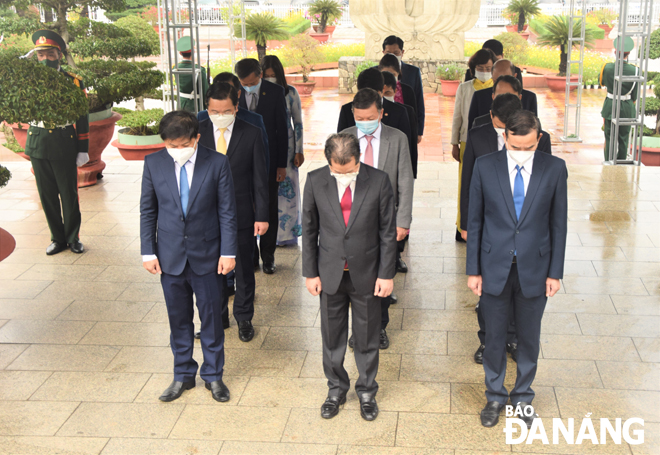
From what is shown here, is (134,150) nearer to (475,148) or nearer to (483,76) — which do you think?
(483,76)

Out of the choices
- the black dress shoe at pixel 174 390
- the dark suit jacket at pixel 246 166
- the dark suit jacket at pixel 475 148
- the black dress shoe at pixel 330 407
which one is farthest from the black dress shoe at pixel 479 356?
the black dress shoe at pixel 174 390

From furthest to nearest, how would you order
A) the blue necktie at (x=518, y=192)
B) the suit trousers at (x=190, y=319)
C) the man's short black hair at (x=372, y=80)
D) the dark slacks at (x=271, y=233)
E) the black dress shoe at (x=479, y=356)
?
the dark slacks at (x=271, y=233), the man's short black hair at (x=372, y=80), the black dress shoe at (x=479, y=356), the suit trousers at (x=190, y=319), the blue necktie at (x=518, y=192)

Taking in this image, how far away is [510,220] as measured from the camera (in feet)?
10.7

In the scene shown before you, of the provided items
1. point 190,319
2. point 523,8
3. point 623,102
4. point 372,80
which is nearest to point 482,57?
point 372,80

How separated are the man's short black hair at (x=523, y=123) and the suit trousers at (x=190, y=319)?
1.63 m

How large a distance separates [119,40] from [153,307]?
4.78 meters

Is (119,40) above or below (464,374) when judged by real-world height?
above

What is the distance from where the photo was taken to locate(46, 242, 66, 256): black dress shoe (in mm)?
5844

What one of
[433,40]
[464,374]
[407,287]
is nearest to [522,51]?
[433,40]

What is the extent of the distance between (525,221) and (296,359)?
1.58 metres

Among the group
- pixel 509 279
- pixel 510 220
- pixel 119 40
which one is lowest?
pixel 509 279

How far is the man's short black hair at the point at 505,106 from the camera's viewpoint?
3863 millimetres

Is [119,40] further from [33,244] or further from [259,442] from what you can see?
[259,442]

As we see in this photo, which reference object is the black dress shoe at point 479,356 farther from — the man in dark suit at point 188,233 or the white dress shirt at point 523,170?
the man in dark suit at point 188,233
